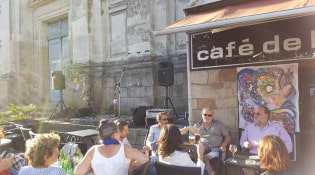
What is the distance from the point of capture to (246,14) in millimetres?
4016

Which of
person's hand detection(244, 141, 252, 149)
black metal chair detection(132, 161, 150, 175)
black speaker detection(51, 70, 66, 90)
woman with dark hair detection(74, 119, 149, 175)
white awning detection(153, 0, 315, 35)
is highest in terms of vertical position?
white awning detection(153, 0, 315, 35)

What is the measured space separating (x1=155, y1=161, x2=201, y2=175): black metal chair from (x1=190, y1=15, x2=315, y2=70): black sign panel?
266cm

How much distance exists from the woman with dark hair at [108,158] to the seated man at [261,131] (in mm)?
1819

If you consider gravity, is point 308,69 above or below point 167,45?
below

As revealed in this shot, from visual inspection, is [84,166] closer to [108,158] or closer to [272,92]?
[108,158]

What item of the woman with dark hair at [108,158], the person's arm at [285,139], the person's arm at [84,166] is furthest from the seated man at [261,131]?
the person's arm at [84,166]

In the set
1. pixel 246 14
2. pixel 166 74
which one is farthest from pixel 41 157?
pixel 166 74

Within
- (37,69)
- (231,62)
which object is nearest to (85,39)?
(37,69)

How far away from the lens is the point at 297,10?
11.5ft

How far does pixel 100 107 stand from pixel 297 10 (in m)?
8.75

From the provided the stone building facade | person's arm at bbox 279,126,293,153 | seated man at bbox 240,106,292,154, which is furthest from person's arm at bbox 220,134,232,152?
the stone building facade

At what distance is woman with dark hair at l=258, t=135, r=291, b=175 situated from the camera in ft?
9.57

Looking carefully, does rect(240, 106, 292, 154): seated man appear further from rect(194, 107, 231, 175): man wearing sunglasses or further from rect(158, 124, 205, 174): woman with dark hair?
rect(158, 124, 205, 174): woman with dark hair

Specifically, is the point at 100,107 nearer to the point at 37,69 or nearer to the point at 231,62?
the point at 37,69
